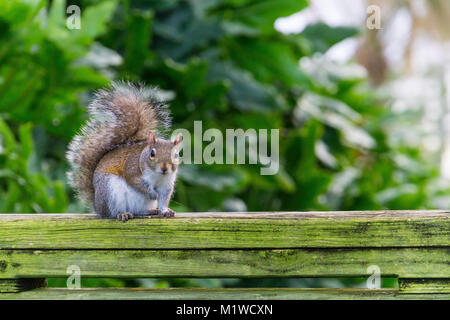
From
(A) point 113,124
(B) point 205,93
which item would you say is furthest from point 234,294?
(B) point 205,93

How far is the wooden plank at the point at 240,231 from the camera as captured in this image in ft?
4.66

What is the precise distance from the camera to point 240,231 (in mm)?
1459

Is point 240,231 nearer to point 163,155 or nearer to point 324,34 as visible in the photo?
point 163,155

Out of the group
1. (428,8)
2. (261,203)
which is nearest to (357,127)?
(261,203)

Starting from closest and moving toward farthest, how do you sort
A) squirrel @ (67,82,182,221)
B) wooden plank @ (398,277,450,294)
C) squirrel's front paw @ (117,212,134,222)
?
wooden plank @ (398,277,450,294), squirrel's front paw @ (117,212,134,222), squirrel @ (67,82,182,221)

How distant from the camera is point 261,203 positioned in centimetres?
460

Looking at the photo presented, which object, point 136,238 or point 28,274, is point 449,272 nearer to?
point 136,238

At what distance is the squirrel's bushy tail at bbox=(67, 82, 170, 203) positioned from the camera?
1.79 meters

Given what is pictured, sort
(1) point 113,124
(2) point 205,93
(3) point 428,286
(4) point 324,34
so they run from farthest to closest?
(4) point 324,34
(2) point 205,93
(1) point 113,124
(3) point 428,286

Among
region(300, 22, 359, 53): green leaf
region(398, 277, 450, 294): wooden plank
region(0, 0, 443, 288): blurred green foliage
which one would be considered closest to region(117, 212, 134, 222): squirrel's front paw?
region(398, 277, 450, 294): wooden plank

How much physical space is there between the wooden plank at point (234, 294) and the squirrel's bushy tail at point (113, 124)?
0.45 metres

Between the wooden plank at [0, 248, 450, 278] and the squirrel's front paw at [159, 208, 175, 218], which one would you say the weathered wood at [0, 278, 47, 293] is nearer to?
the wooden plank at [0, 248, 450, 278]

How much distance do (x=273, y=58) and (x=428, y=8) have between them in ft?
17.4

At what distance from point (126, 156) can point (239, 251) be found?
1.53 ft
